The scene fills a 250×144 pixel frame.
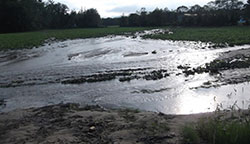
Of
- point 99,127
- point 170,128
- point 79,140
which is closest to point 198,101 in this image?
point 170,128

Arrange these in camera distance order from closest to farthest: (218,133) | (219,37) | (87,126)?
(218,133)
(87,126)
(219,37)

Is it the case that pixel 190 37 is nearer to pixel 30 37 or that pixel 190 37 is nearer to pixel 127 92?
pixel 127 92

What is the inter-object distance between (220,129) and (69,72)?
37.3 feet

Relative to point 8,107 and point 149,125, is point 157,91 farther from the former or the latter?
point 8,107

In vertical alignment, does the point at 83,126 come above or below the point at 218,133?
below

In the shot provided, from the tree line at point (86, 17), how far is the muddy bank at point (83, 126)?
5802 centimetres

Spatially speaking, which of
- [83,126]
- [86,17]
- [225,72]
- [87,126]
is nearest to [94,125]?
[87,126]

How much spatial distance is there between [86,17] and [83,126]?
8469cm

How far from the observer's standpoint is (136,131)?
5684mm

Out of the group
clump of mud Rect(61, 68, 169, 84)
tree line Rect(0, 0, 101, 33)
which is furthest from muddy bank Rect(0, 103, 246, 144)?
tree line Rect(0, 0, 101, 33)

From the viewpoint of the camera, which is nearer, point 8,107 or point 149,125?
point 149,125

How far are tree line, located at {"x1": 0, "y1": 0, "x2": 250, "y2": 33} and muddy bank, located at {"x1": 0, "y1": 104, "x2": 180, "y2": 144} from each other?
58019 millimetres

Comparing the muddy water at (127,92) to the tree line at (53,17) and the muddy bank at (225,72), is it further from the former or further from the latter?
the tree line at (53,17)

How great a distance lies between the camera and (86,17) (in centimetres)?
8750
